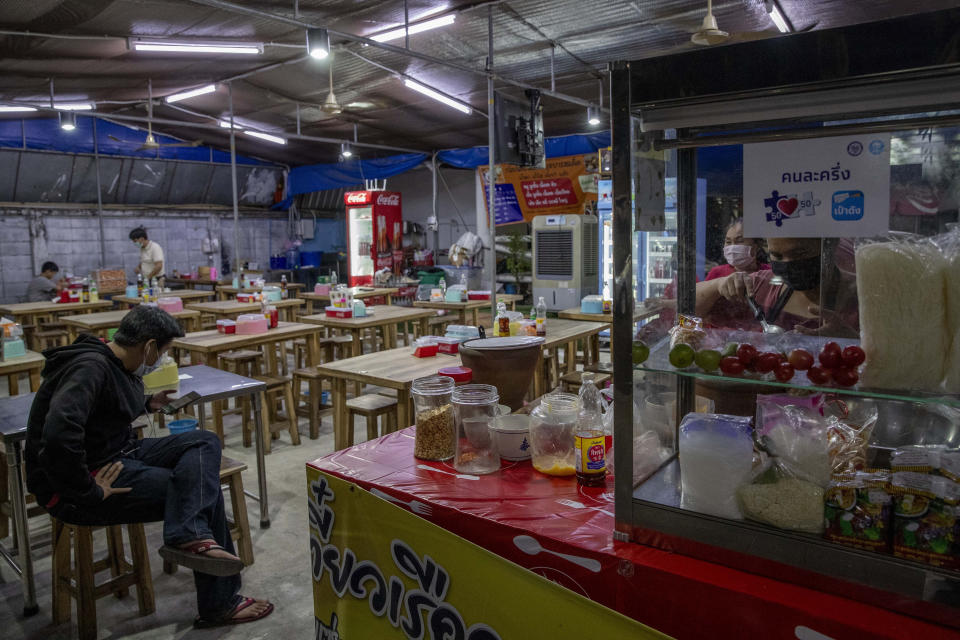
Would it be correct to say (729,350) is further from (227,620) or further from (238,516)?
(238,516)

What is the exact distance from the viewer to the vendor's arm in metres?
2.25

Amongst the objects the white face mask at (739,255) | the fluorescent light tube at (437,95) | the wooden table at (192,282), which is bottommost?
the wooden table at (192,282)

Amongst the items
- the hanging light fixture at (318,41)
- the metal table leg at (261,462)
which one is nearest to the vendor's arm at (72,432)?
the metal table leg at (261,462)

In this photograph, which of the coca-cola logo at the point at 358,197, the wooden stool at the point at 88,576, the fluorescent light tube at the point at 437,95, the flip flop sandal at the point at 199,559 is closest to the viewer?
the flip flop sandal at the point at 199,559

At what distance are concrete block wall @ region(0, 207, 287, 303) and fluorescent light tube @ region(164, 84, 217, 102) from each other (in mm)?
3760

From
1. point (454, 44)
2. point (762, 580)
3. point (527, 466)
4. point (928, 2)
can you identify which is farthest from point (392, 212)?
point (762, 580)

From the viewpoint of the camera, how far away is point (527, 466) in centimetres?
200

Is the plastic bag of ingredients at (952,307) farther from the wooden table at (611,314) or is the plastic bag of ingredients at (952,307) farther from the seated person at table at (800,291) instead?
the wooden table at (611,314)

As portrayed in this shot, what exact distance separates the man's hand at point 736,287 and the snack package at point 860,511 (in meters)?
0.50

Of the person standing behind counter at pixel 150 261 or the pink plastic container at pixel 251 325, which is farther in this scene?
the person standing behind counter at pixel 150 261

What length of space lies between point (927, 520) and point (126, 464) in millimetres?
2730

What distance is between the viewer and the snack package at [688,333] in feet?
4.96

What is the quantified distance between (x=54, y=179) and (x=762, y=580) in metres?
13.4

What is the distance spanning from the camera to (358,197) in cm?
1207
